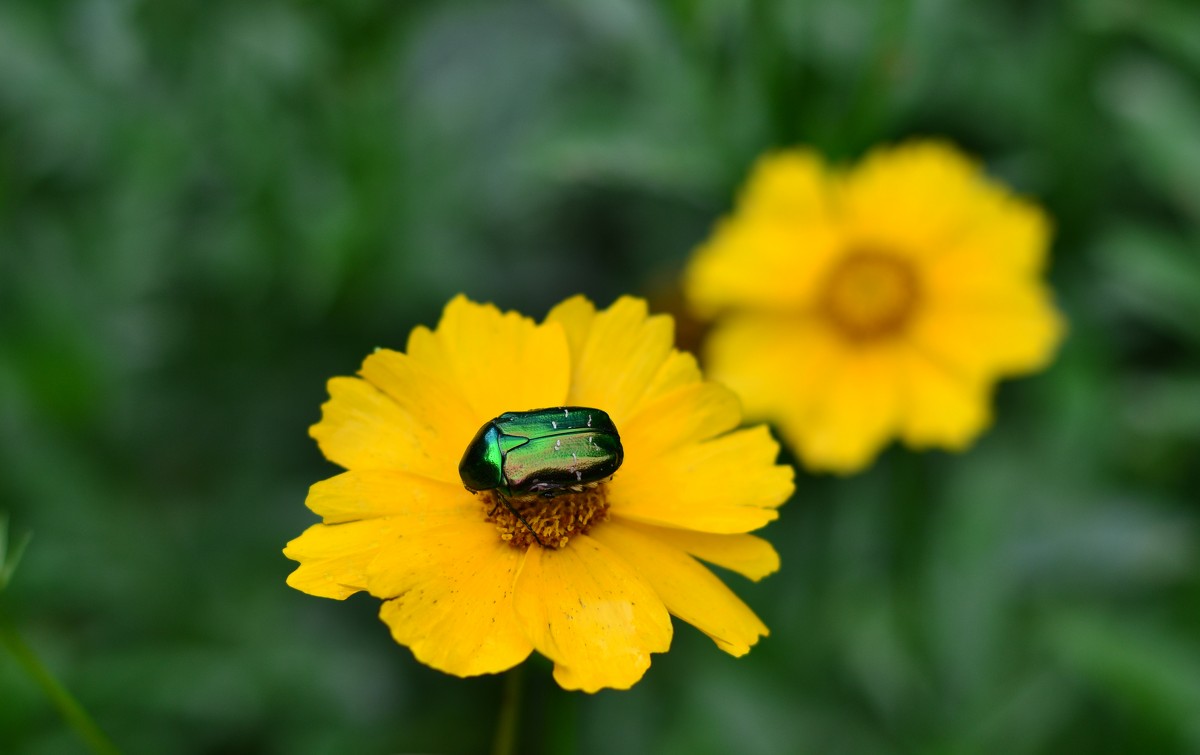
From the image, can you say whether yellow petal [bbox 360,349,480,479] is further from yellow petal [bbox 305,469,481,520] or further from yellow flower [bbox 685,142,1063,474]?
yellow flower [bbox 685,142,1063,474]

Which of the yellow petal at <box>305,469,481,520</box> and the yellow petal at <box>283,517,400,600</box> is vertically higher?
the yellow petal at <box>305,469,481,520</box>

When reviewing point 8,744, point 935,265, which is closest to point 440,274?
point 935,265

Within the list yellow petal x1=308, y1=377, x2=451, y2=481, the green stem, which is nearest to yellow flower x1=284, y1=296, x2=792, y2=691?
yellow petal x1=308, y1=377, x2=451, y2=481

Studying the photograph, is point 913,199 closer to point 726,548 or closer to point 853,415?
point 853,415

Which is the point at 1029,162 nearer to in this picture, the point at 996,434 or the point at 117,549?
the point at 996,434

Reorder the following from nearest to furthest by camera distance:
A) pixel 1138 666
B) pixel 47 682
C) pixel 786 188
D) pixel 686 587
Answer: pixel 47 682 < pixel 686 587 < pixel 1138 666 < pixel 786 188

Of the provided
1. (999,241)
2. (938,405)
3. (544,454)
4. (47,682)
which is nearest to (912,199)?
(999,241)
